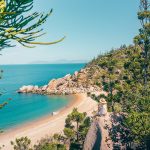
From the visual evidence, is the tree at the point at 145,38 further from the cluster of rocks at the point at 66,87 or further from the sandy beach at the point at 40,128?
the cluster of rocks at the point at 66,87

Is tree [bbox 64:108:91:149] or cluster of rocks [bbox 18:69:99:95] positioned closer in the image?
tree [bbox 64:108:91:149]

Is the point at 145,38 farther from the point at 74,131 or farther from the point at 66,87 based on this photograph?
the point at 66,87

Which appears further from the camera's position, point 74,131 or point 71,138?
point 71,138

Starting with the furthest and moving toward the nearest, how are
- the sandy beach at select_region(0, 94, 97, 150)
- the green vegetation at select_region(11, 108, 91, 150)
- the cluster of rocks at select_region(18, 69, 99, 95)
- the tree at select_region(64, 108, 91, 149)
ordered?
the cluster of rocks at select_region(18, 69, 99, 95)
the sandy beach at select_region(0, 94, 97, 150)
the tree at select_region(64, 108, 91, 149)
the green vegetation at select_region(11, 108, 91, 150)

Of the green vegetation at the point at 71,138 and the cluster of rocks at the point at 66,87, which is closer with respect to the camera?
the green vegetation at the point at 71,138

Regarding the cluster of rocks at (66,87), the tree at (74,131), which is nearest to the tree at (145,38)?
the tree at (74,131)

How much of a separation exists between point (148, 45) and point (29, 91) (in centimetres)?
8069

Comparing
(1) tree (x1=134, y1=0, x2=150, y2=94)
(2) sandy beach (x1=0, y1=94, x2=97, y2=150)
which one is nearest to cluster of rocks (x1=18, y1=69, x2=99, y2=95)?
(2) sandy beach (x1=0, y1=94, x2=97, y2=150)

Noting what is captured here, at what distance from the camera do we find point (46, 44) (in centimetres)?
621

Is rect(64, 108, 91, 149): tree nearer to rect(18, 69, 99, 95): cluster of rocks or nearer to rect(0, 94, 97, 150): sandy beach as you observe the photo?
rect(0, 94, 97, 150): sandy beach

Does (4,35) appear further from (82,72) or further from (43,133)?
(82,72)

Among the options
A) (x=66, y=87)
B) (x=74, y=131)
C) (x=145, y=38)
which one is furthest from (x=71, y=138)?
(x=66, y=87)

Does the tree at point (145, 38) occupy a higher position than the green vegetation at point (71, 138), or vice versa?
the tree at point (145, 38)

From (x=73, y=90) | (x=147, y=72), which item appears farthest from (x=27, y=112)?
(x=147, y=72)
